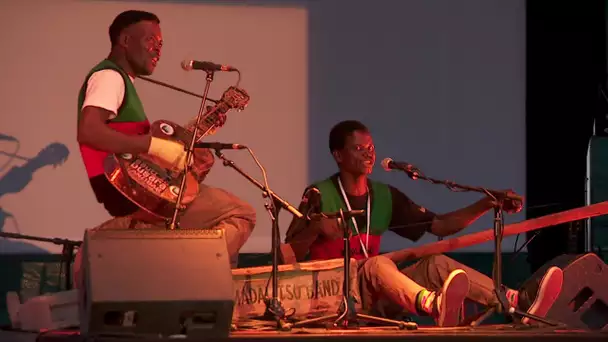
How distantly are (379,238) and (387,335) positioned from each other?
5.40 feet

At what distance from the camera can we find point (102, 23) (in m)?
6.62

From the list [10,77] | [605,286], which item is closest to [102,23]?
[10,77]

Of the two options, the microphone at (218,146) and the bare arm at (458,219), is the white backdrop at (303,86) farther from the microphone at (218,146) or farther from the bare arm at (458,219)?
the microphone at (218,146)

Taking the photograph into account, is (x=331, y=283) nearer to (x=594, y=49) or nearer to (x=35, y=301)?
(x=35, y=301)

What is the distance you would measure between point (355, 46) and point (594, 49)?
1524mm

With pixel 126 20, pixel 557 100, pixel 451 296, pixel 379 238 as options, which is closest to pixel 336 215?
pixel 451 296

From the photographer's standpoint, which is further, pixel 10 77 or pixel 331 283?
Answer: pixel 10 77

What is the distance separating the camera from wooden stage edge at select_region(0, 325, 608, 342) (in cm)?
449

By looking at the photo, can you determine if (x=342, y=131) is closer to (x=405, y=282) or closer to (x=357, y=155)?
(x=357, y=155)

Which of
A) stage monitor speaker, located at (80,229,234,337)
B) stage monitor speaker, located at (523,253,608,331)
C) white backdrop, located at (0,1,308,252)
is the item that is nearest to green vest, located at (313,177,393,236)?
white backdrop, located at (0,1,308,252)

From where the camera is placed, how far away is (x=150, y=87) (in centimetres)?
661

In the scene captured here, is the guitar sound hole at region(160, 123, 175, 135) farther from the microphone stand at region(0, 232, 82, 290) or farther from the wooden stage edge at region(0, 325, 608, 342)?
the wooden stage edge at region(0, 325, 608, 342)

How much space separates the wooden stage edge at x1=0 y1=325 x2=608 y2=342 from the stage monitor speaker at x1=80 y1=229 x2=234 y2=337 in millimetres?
84

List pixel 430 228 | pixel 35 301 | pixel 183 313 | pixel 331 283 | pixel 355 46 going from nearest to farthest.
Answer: pixel 183 313 < pixel 35 301 < pixel 331 283 < pixel 430 228 < pixel 355 46
